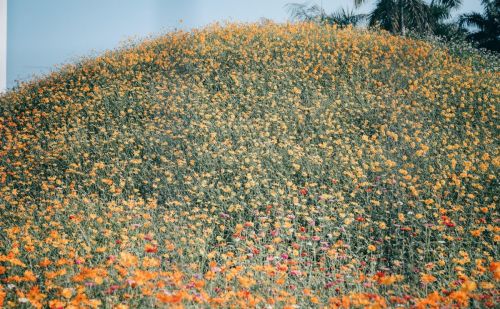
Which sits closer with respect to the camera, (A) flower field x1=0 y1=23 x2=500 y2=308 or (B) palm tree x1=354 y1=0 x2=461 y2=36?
(A) flower field x1=0 y1=23 x2=500 y2=308

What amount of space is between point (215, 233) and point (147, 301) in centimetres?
207

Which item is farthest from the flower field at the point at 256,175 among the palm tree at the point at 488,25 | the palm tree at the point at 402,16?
the palm tree at the point at 488,25

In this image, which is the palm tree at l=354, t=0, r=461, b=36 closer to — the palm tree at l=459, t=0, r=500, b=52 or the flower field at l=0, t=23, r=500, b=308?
the flower field at l=0, t=23, r=500, b=308

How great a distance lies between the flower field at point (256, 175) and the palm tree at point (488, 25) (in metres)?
15.3

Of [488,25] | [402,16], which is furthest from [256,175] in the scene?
[488,25]

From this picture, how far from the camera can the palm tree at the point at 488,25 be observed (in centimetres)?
2464

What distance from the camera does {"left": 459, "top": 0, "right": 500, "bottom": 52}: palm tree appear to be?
24641mm

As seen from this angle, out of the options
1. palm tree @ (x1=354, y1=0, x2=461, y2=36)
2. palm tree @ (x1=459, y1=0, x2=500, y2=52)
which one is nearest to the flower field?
palm tree @ (x1=354, y1=0, x2=461, y2=36)

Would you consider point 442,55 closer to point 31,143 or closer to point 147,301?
point 31,143

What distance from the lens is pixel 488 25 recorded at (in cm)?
2528

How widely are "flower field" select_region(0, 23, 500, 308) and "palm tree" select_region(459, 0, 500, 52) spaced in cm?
1530

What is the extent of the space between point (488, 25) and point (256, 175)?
24821 mm

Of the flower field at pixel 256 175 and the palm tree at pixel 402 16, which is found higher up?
the palm tree at pixel 402 16

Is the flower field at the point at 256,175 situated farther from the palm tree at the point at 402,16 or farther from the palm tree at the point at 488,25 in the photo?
the palm tree at the point at 488,25
